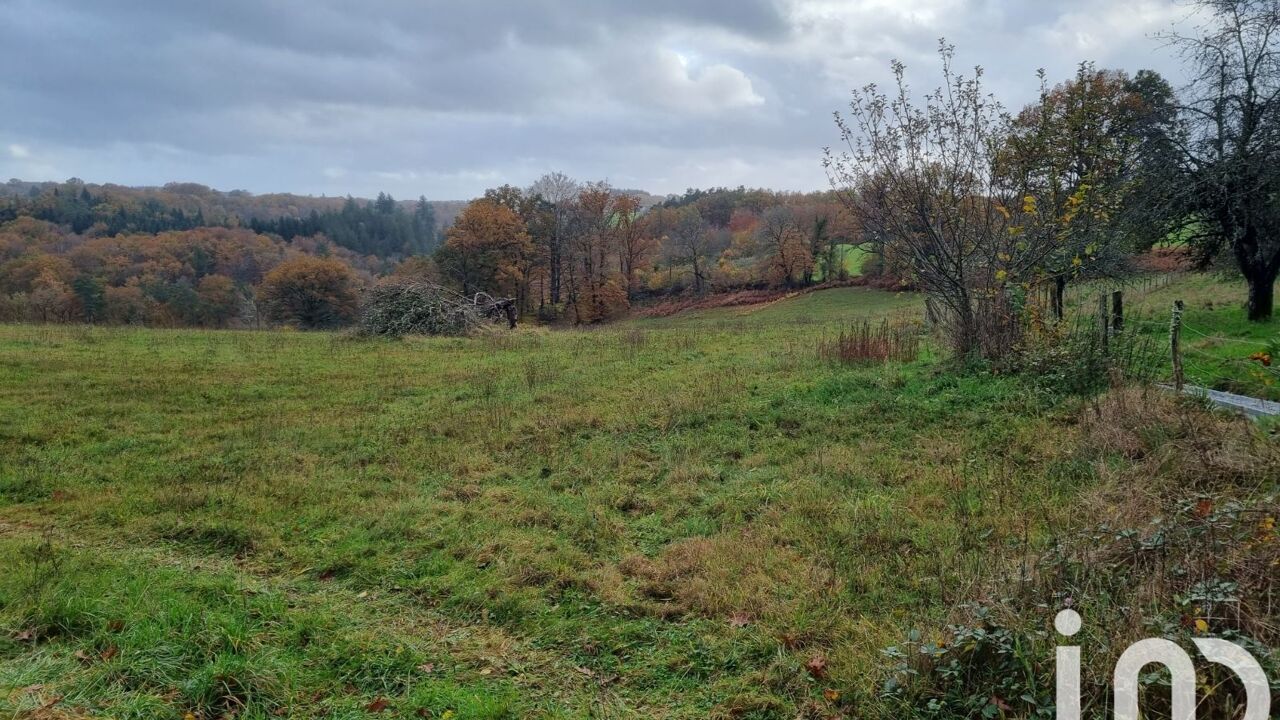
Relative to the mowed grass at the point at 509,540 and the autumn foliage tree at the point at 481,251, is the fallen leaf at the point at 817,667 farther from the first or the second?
the autumn foliage tree at the point at 481,251

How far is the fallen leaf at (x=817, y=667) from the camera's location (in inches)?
131

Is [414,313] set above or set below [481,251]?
below

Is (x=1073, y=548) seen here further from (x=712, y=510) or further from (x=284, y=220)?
(x=284, y=220)

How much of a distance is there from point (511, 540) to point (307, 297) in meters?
42.5

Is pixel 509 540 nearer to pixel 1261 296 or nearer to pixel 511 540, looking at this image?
pixel 511 540

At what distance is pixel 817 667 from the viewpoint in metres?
3.35

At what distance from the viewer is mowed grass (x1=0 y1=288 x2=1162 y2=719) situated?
333 centimetres

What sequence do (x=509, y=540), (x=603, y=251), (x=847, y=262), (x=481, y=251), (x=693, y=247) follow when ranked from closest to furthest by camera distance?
(x=509, y=540)
(x=481, y=251)
(x=603, y=251)
(x=847, y=262)
(x=693, y=247)

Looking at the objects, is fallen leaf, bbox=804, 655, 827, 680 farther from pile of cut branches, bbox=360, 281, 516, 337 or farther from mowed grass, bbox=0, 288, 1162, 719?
pile of cut branches, bbox=360, 281, 516, 337

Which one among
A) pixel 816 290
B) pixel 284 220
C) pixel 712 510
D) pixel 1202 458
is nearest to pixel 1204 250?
pixel 1202 458

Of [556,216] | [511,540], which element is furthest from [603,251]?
[511,540]

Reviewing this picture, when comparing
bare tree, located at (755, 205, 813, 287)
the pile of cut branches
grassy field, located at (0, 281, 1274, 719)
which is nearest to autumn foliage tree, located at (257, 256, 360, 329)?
the pile of cut branches

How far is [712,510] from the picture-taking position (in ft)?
18.7

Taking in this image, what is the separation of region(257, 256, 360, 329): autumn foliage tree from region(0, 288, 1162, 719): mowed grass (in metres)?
33.7
